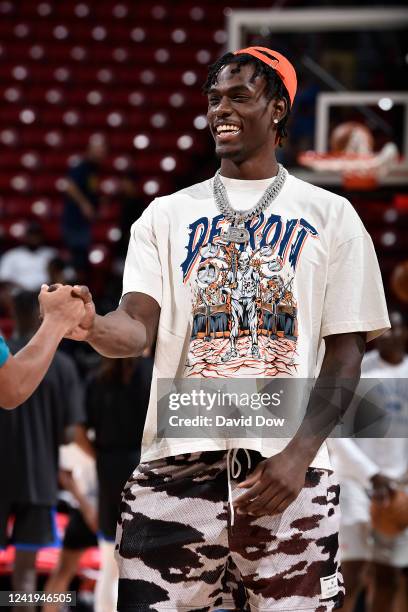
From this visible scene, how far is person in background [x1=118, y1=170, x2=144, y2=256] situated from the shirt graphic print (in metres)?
7.18

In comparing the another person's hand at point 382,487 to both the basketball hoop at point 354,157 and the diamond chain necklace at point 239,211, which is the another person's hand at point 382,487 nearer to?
the diamond chain necklace at point 239,211

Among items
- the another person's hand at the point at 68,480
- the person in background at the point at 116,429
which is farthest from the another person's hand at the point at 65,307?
the another person's hand at the point at 68,480

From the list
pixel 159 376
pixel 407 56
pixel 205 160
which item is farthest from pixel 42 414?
pixel 205 160

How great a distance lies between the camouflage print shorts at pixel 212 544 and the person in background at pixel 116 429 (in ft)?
7.62

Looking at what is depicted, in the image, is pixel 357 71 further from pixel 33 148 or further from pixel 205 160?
pixel 33 148

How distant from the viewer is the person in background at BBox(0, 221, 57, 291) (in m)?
9.81

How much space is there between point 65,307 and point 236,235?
417 millimetres

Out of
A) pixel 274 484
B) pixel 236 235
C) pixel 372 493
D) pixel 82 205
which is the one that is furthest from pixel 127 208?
pixel 274 484

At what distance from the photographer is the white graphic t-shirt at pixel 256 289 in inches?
89.0

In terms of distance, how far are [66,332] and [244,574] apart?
64 cm

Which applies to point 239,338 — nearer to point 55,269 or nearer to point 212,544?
point 212,544

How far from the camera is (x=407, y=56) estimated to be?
7.09 meters

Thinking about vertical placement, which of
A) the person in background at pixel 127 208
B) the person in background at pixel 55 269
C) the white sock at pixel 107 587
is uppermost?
the person in background at pixel 127 208

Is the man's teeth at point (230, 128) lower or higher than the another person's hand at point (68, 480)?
higher
